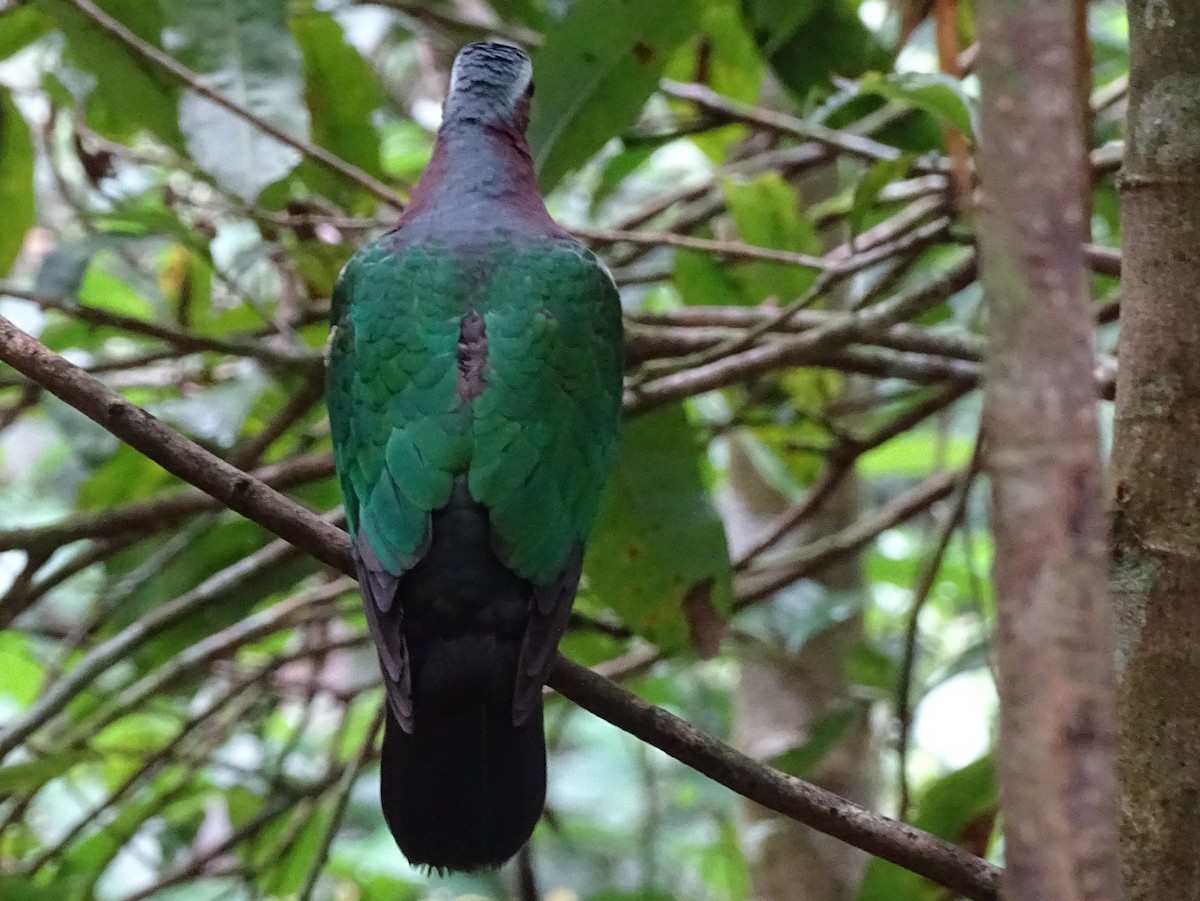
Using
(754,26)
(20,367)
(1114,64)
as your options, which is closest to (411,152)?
(754,26)

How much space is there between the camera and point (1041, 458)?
607 mm

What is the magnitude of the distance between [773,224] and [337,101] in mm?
837

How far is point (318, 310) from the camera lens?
2648 millimetres

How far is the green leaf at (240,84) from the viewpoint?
6.71 feet

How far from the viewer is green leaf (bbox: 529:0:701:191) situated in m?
2.17

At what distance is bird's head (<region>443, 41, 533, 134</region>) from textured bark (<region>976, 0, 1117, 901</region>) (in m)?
1.64

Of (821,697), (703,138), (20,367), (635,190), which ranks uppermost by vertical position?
(635,190)

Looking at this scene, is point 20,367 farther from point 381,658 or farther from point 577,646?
point 577,646

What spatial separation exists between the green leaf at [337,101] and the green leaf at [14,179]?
494 mm

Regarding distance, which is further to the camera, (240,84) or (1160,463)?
(240,84)

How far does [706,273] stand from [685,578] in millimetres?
826

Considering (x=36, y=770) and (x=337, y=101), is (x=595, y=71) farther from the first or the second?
(x=36, y=770)

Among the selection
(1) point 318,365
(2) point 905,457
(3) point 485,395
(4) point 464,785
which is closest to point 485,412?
(3) point 485,395

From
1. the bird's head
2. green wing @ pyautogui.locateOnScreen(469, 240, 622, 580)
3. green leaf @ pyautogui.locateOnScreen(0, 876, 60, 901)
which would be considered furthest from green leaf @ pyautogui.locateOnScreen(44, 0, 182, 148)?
green leaf @ pyautogui.locateOnScreen(0, 876, 60, 901)
